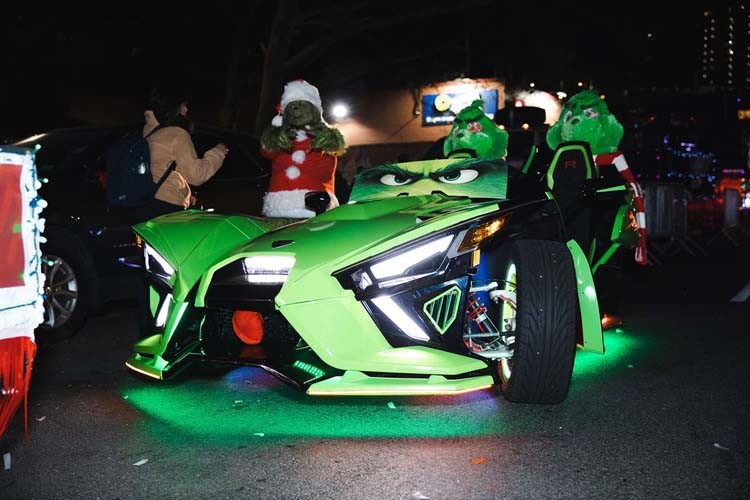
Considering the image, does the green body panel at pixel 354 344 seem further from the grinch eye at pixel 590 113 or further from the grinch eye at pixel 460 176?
the grinch eye at pixel 590 113

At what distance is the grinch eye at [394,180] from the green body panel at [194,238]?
0.82 m

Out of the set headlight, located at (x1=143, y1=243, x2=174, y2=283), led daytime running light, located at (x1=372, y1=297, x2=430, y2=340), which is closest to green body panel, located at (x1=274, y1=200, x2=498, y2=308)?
led daytime running light, located at (x1=372, y1=297, x2=430, y2=340)

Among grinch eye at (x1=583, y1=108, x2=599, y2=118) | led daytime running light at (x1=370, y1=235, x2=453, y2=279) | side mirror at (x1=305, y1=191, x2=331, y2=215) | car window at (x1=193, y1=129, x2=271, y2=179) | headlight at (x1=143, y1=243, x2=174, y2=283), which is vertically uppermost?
grinch eye at (x1=583, y1=108, x2=599, y2=118)

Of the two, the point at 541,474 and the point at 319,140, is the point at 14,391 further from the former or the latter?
the point at 319,140

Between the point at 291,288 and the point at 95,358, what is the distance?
2.58 metres

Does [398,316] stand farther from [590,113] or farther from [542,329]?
[590,113]

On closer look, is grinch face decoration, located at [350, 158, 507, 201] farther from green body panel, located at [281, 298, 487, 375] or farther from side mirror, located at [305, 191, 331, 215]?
green body panel, located at [281, 298, 487, 375]

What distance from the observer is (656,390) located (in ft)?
15.5

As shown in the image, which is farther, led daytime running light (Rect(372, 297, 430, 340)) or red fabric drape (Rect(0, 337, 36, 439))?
led daytime running light (Rect(372, 297, 430, 340))

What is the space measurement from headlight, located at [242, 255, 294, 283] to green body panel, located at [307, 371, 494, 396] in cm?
54

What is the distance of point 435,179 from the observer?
17.0 feet

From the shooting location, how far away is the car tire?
21.1ft

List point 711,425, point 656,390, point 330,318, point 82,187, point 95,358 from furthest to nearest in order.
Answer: point 82,187
point 95,358
point 656,390
point 711,425
point 330,318

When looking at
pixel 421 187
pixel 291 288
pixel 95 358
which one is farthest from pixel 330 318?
pixel 95 358
